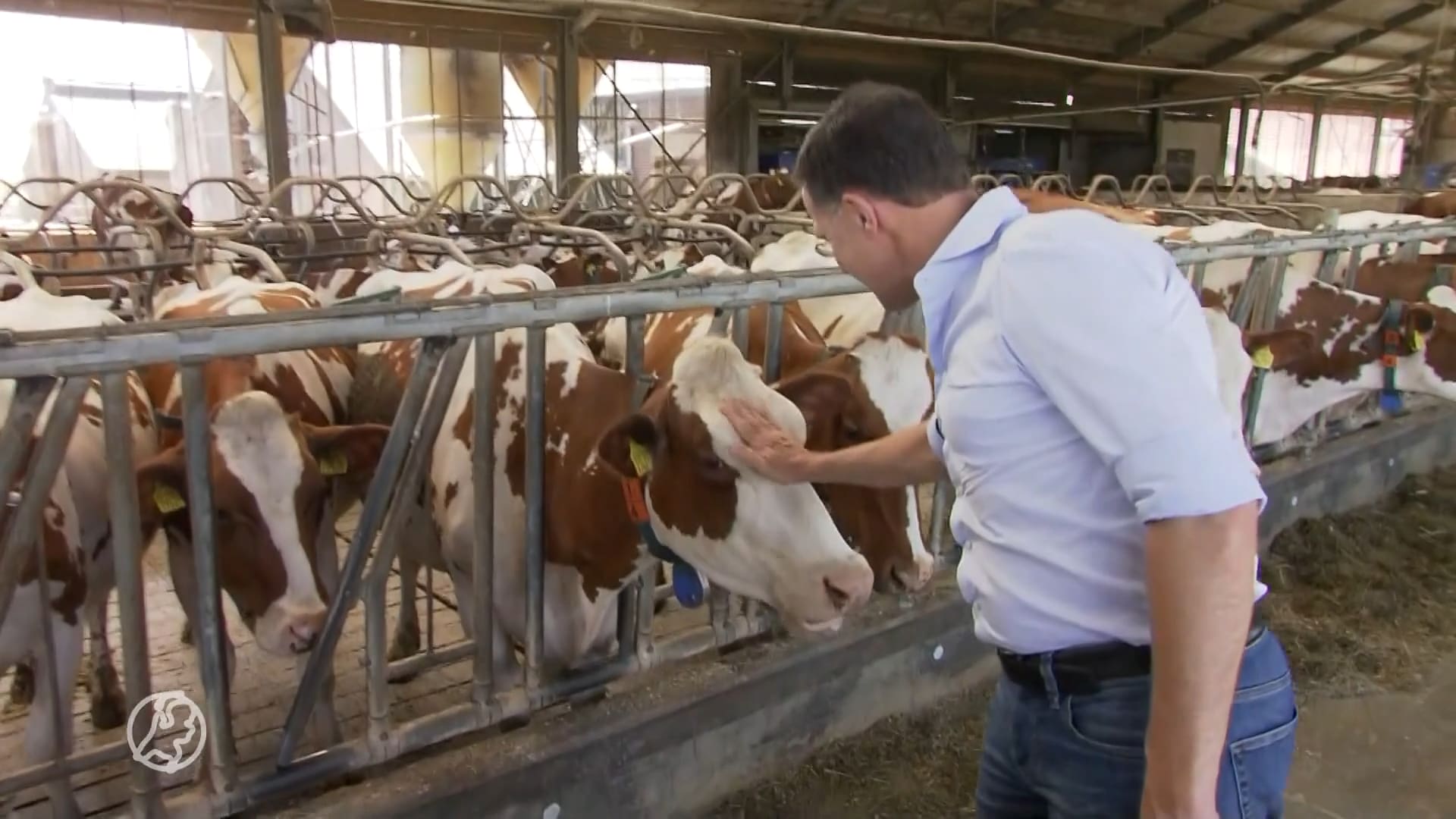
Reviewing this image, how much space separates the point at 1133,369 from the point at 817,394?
1683 millimetres

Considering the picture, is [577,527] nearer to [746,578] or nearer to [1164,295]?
[746,578]

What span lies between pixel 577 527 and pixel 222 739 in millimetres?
912

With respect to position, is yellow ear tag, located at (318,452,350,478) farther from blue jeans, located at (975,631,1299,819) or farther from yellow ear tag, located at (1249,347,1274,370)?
yellow ear tag, located at (1249,347,1274,370)

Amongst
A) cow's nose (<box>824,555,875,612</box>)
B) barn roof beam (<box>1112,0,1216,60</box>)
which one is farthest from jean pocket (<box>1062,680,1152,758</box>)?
barn roof beam (<box>1112,0,1216,60</box>)

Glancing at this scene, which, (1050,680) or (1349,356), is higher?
(1050,680)

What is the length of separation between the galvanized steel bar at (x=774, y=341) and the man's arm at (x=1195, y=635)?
1.73 m

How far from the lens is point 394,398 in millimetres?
3414

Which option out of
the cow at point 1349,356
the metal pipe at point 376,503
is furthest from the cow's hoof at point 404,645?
the cow at point 1349,356

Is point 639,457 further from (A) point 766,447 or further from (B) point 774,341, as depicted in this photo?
(B) point 774,341

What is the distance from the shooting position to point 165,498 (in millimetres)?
2289

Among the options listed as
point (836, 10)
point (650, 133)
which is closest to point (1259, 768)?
point (836, 10)

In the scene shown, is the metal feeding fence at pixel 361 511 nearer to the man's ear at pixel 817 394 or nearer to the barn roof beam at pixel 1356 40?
the man's ear at pixel 817 394

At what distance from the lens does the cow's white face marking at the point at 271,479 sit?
236cm

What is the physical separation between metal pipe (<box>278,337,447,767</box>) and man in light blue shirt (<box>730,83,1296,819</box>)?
3.17 feet
